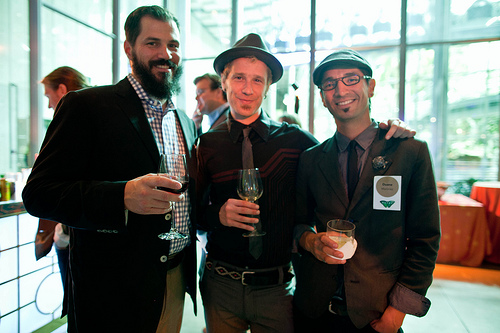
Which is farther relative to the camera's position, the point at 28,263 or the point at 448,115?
the point at 448,115

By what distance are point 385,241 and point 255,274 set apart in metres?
0.65

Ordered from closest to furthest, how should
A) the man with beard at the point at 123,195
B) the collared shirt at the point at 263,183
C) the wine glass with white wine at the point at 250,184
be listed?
the man with beard at the point at 123,195
the wine glass with white wine at the point at 250,184
the collared shirt at the point at 263,183

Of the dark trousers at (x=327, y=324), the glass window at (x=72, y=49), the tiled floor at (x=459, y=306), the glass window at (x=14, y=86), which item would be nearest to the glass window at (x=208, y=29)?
the glass window at (x=72, y=49)

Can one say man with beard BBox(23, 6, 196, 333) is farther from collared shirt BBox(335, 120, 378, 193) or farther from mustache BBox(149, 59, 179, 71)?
collared shirt BBox(335, 120, 378, 193)

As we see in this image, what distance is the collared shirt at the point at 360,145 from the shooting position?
1.41 meters

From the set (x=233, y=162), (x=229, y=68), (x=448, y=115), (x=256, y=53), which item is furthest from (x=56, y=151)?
(x=448, y=115)

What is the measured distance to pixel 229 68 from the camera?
1729 mm

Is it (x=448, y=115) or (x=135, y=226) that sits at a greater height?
(x=448, y=115)

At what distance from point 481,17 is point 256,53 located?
21.1 ft

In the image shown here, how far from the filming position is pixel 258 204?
156cm

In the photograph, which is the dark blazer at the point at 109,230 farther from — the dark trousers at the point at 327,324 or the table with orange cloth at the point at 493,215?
the table with orange cloth at the point at 493,215

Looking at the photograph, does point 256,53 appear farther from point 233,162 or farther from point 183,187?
point 183,187

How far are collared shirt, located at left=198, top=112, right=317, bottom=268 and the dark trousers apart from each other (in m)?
0.29

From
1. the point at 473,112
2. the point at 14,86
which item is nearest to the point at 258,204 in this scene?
the point at 14,86
